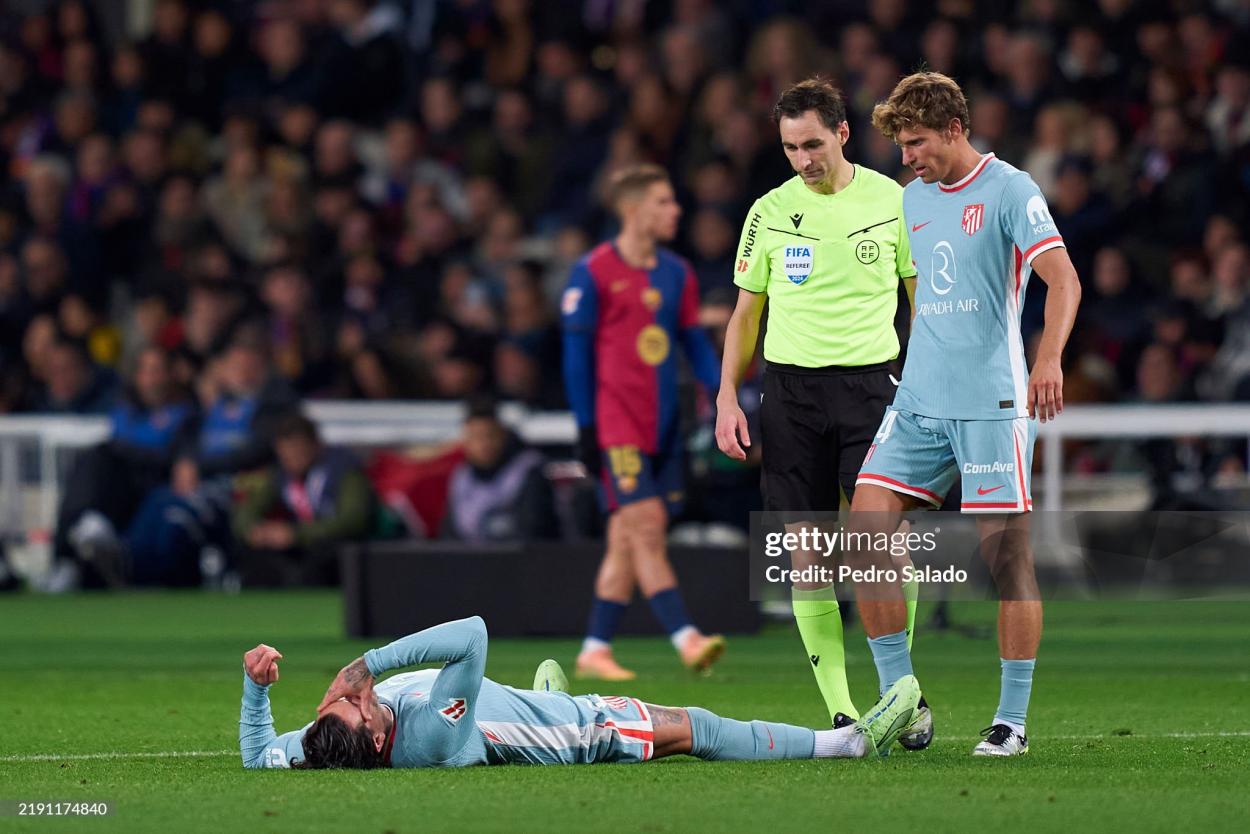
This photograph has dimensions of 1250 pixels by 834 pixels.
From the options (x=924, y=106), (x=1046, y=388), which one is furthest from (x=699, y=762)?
(x=924, y=106)

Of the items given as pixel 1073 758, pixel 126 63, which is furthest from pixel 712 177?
pixel 1073 758

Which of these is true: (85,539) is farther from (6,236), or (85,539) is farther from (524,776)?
(524,776)

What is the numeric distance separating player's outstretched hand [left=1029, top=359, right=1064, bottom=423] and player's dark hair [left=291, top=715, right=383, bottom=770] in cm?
218

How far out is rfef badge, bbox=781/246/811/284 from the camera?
7.73 metres

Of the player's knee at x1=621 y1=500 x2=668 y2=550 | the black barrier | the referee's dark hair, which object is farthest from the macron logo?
the black barrier

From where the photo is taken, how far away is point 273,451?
639 inches

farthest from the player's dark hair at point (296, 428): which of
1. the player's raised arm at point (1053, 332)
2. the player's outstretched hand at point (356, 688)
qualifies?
the player's raised arm at point (1053, 332)

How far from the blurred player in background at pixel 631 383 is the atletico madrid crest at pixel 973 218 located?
3.44m

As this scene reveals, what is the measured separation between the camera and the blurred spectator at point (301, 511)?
1559 centimetres

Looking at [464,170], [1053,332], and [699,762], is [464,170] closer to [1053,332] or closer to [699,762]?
[699,762]

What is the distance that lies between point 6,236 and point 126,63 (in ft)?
6.57

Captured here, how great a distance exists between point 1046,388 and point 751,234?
1621 millimetres

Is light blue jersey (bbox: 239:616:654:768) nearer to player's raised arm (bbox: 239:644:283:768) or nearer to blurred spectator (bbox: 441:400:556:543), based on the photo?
player's raised arm (bbox: 239:644:283:768)

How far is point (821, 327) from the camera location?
7727 millimetres
